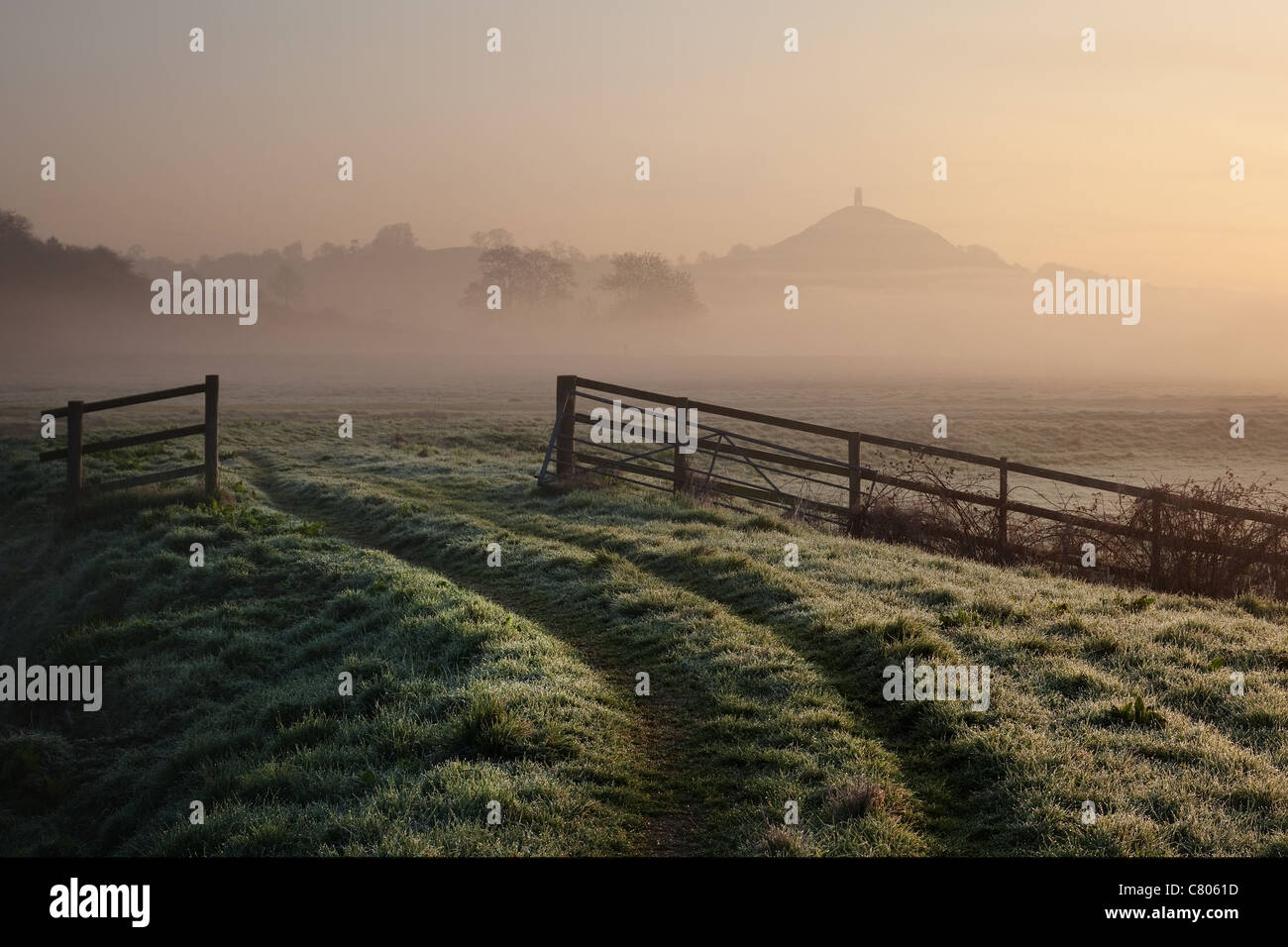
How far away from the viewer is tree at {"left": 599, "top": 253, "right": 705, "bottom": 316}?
188000 mm

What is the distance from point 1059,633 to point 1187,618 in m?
1.95

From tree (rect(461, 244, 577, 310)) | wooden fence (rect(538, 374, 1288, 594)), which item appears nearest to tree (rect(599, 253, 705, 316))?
tree (rect(461, 244, 577, 310))

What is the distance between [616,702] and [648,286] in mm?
185693

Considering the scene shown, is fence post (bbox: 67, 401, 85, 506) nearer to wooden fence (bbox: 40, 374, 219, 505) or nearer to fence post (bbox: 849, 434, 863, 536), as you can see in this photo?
wooden fence (bbox: 40, 374, 219, 505)

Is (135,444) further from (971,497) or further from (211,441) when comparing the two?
(971,497)

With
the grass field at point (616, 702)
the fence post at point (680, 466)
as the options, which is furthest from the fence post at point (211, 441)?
the fence post at point (680, 466)

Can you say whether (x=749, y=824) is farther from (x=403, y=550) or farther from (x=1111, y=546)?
(x=1111, y=546)

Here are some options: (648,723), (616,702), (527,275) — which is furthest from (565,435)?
(527,275)

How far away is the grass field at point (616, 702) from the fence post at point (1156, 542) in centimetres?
202

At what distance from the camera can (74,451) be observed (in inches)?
744

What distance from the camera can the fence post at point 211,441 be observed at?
63.1 ft

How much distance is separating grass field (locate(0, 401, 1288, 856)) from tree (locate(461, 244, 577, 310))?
169 m

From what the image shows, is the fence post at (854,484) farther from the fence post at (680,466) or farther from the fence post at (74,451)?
the fence post at (74,451)
